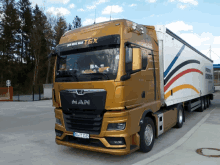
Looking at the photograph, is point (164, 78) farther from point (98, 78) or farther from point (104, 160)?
point (104, 160)

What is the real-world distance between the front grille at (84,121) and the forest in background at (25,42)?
31.0 metres

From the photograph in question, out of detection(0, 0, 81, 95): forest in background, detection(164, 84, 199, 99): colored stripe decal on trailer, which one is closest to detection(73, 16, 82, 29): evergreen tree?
detection(0, 0, 81, 95): forest in background

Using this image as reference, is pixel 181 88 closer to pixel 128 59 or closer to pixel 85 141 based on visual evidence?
pixel 128 59

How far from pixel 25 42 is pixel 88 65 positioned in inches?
1850

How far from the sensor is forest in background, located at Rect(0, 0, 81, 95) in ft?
A: 121

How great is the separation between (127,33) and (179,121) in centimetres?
475

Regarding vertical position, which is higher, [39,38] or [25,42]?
[25,42]

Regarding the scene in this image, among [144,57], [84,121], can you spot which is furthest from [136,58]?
[84,121]

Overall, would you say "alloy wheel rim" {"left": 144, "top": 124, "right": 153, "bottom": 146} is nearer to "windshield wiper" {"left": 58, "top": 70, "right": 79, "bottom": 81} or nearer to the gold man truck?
the gold man truck

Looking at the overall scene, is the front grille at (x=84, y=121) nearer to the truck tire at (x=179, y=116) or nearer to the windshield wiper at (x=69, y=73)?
the windshield wiper at (x=69, y=73)

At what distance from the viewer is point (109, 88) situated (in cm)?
426

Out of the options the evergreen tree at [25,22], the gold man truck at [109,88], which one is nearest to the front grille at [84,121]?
the gold man truck at [109,88]

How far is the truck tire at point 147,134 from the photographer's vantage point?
4891 millimetres

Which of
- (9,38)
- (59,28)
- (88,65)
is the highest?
(59,28)
